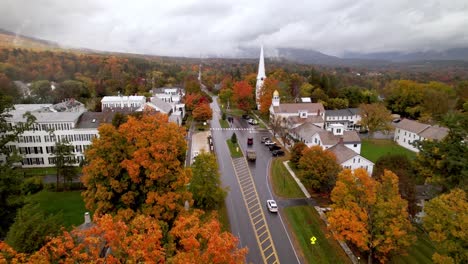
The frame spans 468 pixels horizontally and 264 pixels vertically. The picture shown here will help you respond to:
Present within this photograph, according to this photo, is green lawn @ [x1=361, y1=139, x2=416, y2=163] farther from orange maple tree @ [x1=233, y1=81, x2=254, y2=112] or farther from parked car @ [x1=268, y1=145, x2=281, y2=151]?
orange maple tree @ [x1=233, y1=81, x2=254, y2=112]

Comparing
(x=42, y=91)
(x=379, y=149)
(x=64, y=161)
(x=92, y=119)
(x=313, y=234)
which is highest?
(x=42, y=91)

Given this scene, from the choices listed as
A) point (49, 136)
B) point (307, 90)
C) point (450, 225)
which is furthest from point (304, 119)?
point (49, 136)

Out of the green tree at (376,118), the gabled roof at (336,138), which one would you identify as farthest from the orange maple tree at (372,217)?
the green tree at (376,118)

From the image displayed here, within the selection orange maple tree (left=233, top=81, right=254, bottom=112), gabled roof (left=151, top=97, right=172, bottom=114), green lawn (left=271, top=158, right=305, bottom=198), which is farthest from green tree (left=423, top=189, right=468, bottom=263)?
orange maple tree (left=233, top=81, right=254, bottom=112)

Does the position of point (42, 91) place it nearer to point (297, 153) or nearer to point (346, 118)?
point (297, 153)

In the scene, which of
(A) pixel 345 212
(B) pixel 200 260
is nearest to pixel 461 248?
(A) pixel 345 212

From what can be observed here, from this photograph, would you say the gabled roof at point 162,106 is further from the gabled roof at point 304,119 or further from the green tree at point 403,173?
the green tree at point 403,173
